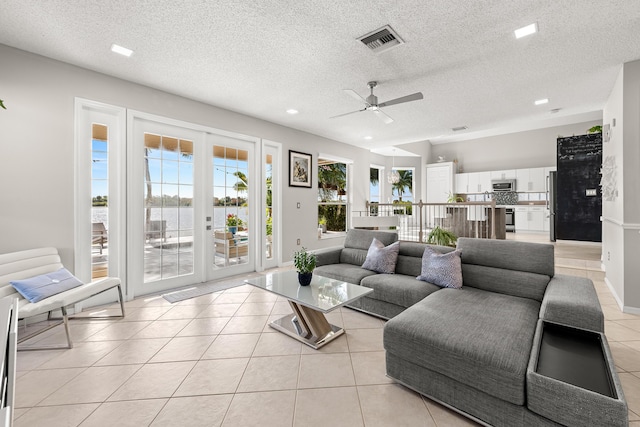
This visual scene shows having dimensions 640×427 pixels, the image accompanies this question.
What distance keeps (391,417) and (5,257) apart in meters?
3.38

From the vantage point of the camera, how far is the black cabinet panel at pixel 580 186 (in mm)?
5059

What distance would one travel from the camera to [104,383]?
6.27 ft

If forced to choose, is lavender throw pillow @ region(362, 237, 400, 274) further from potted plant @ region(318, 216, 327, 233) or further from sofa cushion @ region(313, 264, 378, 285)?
potted plant @ region(318, 216, 327, 233)

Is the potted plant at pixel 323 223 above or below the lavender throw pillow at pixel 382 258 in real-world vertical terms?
above

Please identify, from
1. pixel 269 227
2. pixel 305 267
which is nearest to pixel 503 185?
pixel 269 227

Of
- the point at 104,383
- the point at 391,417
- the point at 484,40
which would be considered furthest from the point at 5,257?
the point at 484,40

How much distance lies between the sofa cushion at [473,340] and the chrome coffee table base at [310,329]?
2.49ft

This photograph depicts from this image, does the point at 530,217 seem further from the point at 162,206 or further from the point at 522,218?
the point at 162,206

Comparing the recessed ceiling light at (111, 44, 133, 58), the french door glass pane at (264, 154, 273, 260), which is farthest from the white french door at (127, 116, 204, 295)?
the french door glass pane at (264, 154, 273, 260)

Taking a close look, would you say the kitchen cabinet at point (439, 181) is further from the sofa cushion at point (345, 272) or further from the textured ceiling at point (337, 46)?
the sofa cushion at point (345, 272)

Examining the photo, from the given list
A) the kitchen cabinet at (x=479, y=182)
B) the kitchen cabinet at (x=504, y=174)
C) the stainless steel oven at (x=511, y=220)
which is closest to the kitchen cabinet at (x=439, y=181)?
the kitchen cabinet at (x=479, y=182)

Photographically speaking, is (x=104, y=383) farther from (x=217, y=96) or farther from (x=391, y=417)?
(x=217, y=96)

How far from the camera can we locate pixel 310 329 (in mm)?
2492

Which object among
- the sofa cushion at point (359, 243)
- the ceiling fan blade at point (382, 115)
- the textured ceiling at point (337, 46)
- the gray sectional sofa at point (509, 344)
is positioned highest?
the textured ceiling at point (337, 46)
